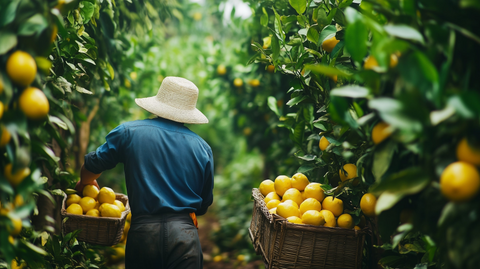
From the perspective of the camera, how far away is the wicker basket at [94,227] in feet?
6.21

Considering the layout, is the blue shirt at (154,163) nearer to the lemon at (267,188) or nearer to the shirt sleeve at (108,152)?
the shirt sleeve at (108,152)

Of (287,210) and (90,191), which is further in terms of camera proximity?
(90,191)

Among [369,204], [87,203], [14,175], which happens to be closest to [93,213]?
[87,203]

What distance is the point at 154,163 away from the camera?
1911 millimetres

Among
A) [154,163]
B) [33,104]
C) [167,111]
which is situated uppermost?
[33,104]

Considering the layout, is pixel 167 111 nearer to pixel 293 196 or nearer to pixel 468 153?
pixel 293 196

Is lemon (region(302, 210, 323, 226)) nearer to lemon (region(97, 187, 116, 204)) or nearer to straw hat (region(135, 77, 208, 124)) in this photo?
straw hat (region(135, 77, 208, 124))

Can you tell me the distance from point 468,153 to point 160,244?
1442 mm

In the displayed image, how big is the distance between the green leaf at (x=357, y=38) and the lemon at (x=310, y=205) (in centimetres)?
83

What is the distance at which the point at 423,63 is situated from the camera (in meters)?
0.97

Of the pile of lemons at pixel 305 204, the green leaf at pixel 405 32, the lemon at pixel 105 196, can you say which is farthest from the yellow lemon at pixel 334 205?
the lemon at pixel 105 196

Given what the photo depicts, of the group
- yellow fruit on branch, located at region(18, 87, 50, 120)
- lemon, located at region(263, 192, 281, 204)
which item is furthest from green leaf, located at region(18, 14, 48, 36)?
lemon, located at region(263, 192, 281, 204)

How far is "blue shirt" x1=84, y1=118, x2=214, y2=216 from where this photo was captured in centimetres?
189

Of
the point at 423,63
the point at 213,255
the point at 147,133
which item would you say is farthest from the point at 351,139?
the point at 213,255
